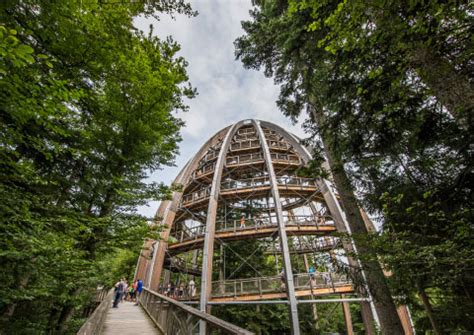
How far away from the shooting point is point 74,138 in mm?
5363

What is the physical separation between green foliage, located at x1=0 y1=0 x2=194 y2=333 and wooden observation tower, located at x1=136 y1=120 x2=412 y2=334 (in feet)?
6.61

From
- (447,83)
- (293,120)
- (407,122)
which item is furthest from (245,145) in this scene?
(447,83)

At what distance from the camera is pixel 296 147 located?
1705cm

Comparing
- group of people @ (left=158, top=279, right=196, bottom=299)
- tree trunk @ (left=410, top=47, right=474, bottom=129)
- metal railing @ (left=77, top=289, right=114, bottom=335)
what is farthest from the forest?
group of people @ (left=158, top=279, right=196, bottom=299)

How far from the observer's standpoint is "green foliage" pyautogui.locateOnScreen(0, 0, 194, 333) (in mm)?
3385

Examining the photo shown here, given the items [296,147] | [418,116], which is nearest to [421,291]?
[418,116]

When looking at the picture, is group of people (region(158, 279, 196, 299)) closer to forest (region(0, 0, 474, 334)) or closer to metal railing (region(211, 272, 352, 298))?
metal railing (region(211, 272, 352, 298))

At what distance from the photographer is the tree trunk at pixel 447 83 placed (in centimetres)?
249

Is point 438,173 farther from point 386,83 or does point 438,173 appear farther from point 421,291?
point 421,291

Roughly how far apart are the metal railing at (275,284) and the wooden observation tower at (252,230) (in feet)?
0.15

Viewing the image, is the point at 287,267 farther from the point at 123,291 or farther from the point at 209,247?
the point at 123,291

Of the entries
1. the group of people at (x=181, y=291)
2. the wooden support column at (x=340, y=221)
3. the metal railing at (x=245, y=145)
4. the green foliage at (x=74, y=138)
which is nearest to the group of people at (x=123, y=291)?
the group of people at (x=181, y=291)

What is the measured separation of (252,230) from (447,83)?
35.6 ft

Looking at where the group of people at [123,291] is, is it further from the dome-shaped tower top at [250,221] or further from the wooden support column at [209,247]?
the wooden support column at [209,247]
